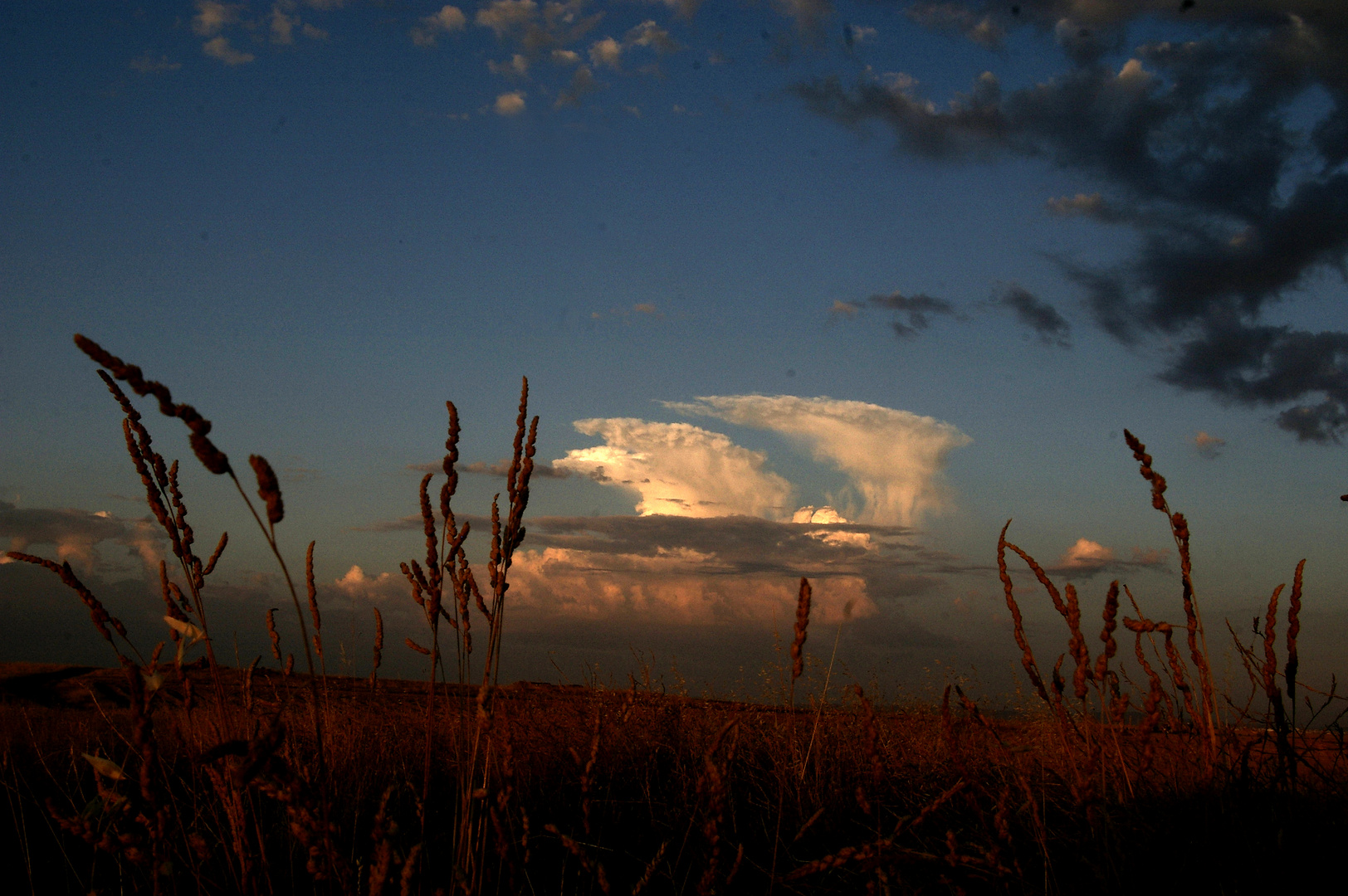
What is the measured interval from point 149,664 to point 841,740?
409 cm

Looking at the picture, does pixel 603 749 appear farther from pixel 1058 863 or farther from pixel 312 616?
pixel 312 616

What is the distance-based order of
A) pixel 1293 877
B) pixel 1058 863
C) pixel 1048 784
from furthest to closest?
1. pixel 1048 784
2. pixel 1058 863
3. pixel 1293 877

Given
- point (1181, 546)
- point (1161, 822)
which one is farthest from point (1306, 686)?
point (1181, 546)

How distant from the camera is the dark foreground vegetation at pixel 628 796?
1.46 m

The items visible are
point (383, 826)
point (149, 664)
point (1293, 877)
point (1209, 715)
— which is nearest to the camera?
point (383, 826)

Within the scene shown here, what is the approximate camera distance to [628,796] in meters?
4.43

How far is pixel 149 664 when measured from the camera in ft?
5.70

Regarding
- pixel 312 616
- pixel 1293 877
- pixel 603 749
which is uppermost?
pixel 312 616

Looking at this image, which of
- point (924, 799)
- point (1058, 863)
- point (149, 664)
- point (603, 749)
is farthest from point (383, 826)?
point (603, 749)

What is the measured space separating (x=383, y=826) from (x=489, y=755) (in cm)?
39

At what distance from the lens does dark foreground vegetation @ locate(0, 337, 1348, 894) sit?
4.78 feet

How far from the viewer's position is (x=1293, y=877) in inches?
78.7

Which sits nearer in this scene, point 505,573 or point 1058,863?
point 505,573

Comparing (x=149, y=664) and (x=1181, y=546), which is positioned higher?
(x=1181, y=546)
